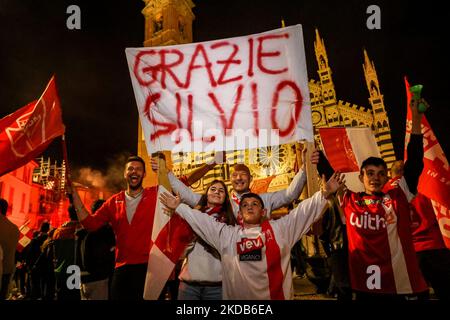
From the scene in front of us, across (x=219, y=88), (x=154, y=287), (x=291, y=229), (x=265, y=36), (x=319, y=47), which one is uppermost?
(x=319, y=47)

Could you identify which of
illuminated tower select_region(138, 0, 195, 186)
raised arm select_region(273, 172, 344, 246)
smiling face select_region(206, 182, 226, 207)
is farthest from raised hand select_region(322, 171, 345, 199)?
illuminated tower select_region(138, 0, 195, 186)

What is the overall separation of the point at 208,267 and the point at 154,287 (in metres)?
0.59

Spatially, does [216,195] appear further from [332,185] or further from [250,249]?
[332,185]

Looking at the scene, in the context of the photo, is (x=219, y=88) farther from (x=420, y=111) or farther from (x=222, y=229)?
(x=420, y=111)

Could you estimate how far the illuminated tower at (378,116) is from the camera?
1422 inches

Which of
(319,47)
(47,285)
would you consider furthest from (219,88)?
(319,47)

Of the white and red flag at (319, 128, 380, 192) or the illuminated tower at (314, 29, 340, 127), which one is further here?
the illuminated tower at (314, 29, 340, 127)

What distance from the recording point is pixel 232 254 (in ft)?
9.57

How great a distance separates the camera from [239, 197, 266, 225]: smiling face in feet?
9.82

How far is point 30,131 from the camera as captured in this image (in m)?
3.74

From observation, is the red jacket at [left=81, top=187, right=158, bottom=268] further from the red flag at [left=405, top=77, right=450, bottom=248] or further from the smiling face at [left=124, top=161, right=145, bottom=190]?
the red flag at [left=405, top=77, right=450, bottom=248]

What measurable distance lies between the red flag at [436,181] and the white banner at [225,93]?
1.28 meters

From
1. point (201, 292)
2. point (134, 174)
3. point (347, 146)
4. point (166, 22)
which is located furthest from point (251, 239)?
point (166, 22)

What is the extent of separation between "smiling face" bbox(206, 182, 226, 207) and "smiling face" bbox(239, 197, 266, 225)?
33 cm
